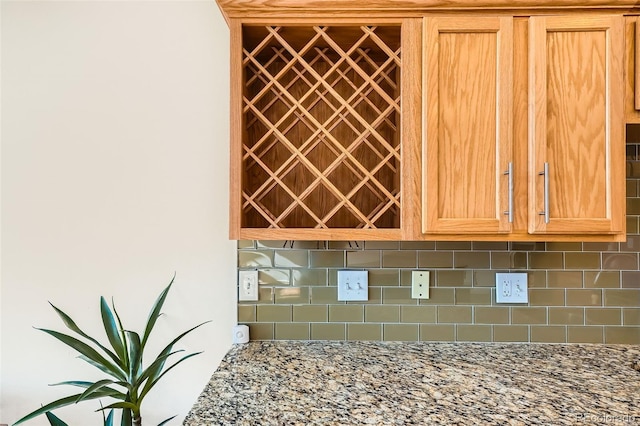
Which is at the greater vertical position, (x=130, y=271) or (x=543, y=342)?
(x=130, y=271)

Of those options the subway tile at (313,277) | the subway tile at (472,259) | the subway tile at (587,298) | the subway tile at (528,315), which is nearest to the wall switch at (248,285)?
the subway tile at (313,277)

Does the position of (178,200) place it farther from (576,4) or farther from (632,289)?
(632,289)

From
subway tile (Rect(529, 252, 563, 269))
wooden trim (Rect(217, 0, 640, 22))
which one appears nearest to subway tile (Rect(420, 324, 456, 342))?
subway tile (Rect(529, 252, 563, 269))

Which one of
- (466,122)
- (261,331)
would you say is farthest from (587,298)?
(261,331)

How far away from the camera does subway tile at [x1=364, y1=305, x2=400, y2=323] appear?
140 centimetres

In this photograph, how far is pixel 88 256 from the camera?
1483 mm

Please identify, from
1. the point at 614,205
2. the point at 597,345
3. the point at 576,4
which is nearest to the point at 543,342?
the point at 597,345

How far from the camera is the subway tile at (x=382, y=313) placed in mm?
1396

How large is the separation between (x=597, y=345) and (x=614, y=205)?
2.09ft

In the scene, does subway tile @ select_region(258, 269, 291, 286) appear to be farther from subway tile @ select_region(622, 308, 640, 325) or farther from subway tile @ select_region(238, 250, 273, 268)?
subway tile @ select_region(622, 308, 640, 325)

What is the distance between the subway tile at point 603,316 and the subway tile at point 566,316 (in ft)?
0.09

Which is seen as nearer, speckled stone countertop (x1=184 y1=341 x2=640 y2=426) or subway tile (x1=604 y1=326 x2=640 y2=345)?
speckled stone countertop (x1=184 y1=341 x2=640 y2=426)

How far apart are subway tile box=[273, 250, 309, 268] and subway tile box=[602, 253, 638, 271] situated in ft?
3.87

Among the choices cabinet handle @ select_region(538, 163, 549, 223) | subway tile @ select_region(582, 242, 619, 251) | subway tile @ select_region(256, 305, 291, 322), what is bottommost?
subway tile @ select_region(256, 305, 291, 322)
